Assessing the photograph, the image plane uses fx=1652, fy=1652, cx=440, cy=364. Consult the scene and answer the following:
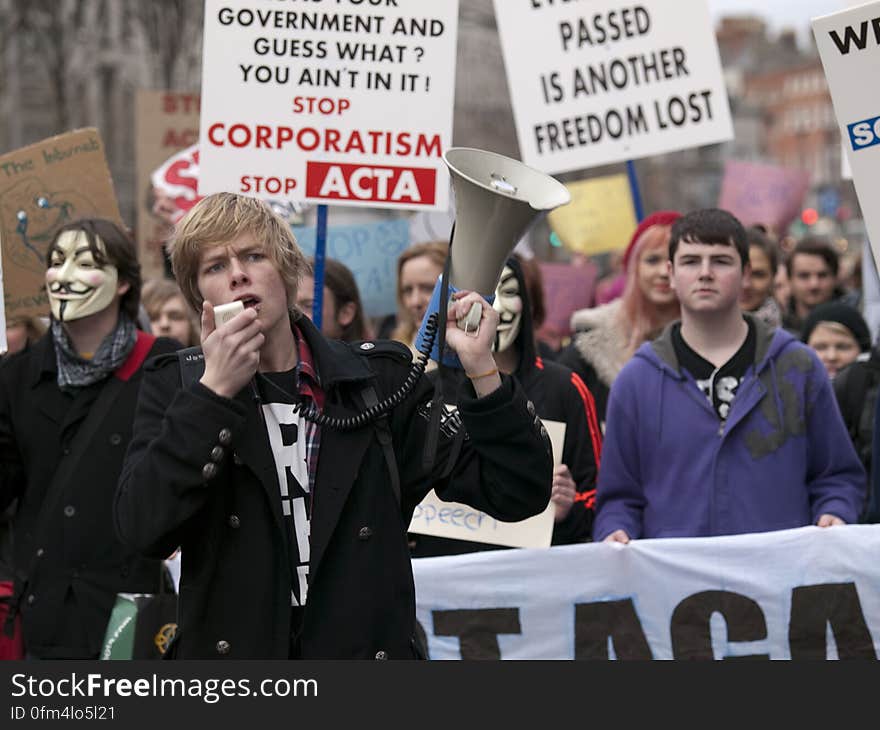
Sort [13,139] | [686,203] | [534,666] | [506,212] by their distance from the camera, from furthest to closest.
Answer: [686,203] → [13,139] → [506,212] → [534,666]

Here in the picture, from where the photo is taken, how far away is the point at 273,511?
342cm

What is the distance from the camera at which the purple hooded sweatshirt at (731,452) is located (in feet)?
17.3

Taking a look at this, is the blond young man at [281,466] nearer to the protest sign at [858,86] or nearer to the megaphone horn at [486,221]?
the megaphone horn at [486,221]

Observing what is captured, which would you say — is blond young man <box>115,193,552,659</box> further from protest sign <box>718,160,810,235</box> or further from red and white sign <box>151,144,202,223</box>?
protest sign <box>718,160,810,235</box>

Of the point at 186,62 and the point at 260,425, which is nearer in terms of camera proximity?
the point at 260,425

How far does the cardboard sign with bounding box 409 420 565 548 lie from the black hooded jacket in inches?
3.2

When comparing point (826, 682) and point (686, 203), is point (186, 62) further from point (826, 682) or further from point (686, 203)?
point (686, 203)

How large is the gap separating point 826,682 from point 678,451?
2.03 m

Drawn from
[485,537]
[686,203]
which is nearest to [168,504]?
[485,537]

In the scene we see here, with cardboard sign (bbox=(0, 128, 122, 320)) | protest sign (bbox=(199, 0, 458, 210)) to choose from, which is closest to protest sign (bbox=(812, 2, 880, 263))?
protest sign (bbox=(199, 0, 458, 210))

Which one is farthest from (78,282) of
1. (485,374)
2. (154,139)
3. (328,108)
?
(154,139)

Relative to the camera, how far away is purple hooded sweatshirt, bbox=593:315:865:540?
17.3 ft

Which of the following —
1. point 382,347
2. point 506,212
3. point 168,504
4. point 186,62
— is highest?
point 186,62

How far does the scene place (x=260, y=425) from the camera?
346cm
